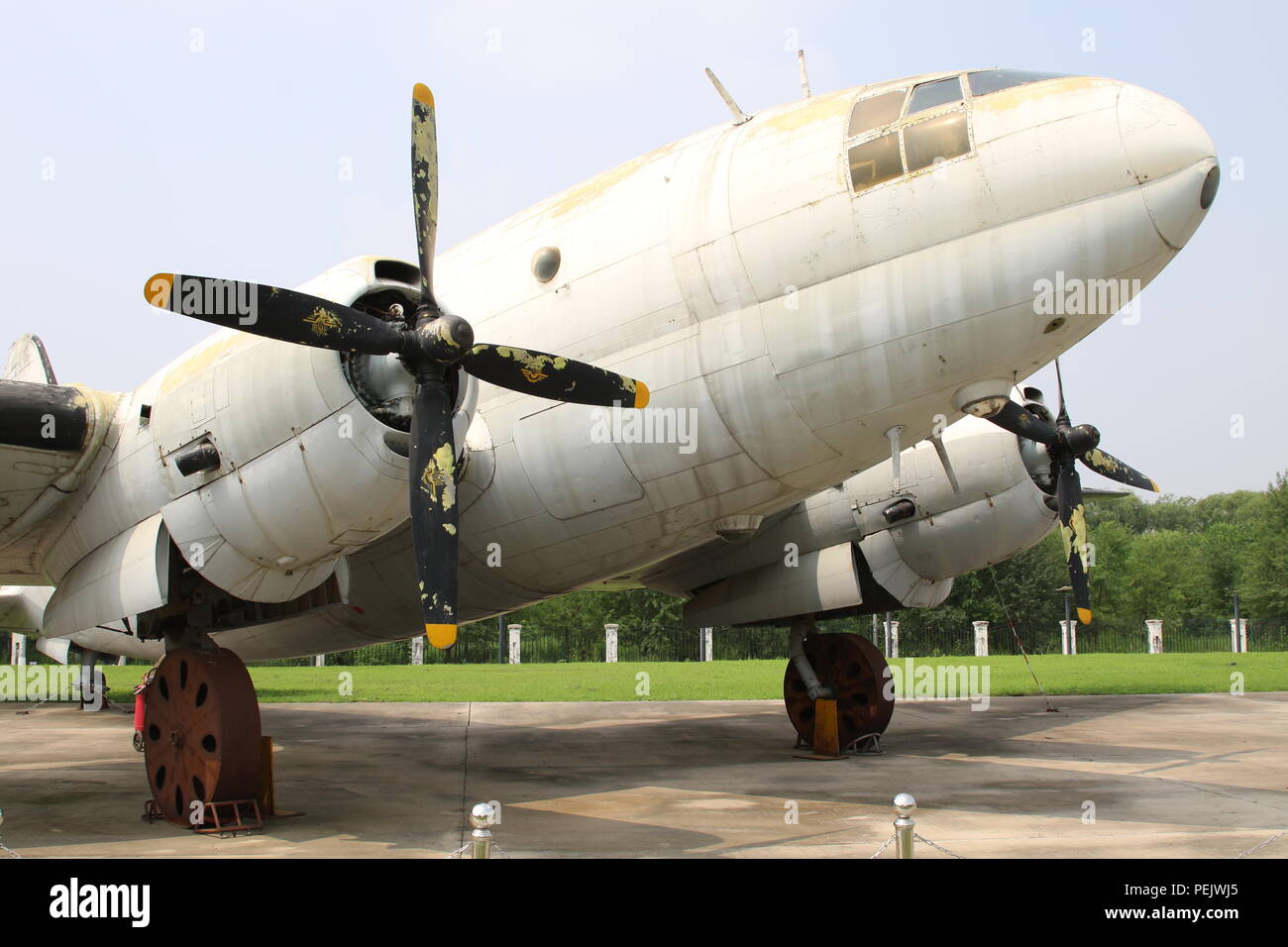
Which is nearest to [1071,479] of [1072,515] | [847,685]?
[1072,515]

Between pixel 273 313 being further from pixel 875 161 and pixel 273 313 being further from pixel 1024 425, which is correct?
pixel 1024 425

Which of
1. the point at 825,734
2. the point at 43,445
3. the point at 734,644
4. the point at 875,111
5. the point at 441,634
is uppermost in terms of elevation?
the point at 875,111

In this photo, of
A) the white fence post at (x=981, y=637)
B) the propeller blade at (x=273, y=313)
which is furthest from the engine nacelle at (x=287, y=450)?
the white fence post at (x=981, y=637)

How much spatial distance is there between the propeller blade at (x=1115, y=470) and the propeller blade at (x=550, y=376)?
9.59 metres

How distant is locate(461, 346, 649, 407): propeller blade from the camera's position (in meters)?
9.95

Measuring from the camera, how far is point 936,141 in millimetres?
9773

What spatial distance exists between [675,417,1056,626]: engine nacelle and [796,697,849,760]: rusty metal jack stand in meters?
1.41

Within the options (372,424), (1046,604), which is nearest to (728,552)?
(372,424)

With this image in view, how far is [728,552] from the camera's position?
1666 centimetres

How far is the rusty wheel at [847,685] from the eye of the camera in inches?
642

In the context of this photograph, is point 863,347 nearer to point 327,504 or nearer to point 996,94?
point 996,94

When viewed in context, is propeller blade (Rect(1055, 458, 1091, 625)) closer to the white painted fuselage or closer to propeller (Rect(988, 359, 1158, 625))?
propeller (Rect(988, 359, 1158, 625))

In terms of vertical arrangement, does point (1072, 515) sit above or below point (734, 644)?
above

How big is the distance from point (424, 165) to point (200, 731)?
20.4ft
